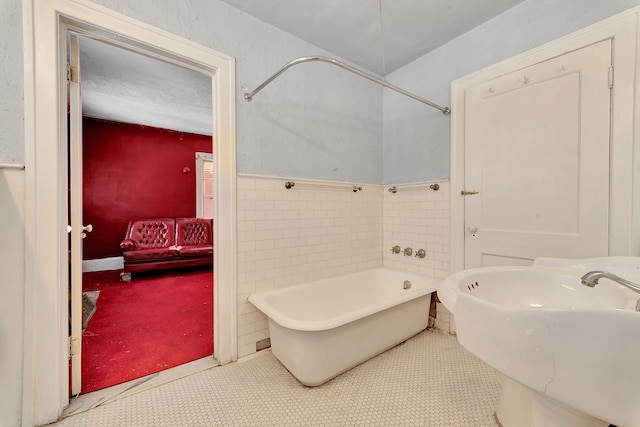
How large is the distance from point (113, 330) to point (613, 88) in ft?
12.4

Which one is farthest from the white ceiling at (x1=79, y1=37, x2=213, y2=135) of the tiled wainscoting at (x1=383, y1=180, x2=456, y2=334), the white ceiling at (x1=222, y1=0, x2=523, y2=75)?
the tiled wainscoting at (x1=383, y1=180, x2=456, y2=334)

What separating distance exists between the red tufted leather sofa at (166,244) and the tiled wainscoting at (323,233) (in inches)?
96.1

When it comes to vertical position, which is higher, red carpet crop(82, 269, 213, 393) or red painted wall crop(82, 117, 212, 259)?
red painted wall crop(82, 117, 212, 259)

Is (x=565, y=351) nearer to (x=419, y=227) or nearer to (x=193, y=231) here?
(x=419, y=227)

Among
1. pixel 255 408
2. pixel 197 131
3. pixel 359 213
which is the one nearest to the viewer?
pixel 255 408

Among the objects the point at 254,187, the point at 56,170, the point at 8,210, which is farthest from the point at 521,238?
the point at 8,210

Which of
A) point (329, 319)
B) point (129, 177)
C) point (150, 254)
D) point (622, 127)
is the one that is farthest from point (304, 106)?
point (129, 177)

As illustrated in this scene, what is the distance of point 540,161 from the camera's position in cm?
167

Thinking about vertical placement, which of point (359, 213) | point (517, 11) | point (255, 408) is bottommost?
point (255, 408)

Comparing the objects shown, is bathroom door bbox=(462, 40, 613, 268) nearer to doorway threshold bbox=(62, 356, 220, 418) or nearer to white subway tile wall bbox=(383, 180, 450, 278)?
white subway tile wall bbox=(383, 180, 450, 278)

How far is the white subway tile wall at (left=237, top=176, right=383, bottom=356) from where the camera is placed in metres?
1.80

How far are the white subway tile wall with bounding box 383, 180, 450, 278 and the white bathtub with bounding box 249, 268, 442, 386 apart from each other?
138 millimetres

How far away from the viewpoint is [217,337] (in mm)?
1706

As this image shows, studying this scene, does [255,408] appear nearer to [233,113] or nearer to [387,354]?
[387,354]
